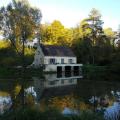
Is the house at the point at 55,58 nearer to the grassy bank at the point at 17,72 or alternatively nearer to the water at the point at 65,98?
the grassy bank at the point at 17,72

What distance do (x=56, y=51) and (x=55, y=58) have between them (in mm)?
1481

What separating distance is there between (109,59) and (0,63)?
19.5 m

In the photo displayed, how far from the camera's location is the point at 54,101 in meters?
20.7

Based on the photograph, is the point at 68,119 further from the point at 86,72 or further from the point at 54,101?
the point at 86,72

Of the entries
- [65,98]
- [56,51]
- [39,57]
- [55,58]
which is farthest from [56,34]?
[65,98]

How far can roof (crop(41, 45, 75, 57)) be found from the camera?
5694 centimetres

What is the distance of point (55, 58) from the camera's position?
58000 mm

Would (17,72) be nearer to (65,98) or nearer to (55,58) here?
(55,58)

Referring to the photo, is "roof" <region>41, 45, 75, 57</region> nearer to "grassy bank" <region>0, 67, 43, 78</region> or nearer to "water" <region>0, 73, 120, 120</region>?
"grassy bank" <region>0, 67, 43, 78</region>

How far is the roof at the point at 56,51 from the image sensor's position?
56.9 meters

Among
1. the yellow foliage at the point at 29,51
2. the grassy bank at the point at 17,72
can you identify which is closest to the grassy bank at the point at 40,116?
the grassy bank at the point at 17,72

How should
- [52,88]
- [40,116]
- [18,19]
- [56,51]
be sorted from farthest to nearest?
[56,51]
[18,19]
[52,88]
[40,116]

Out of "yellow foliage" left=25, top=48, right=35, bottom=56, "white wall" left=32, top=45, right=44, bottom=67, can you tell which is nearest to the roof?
"white wall" left=32, top=45, right=44, bottom=67

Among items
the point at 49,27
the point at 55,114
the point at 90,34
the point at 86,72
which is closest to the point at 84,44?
the point at 90,34
